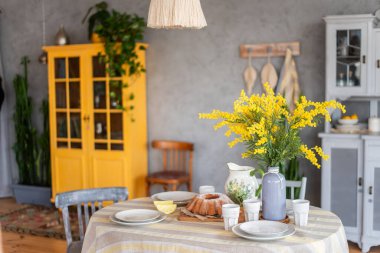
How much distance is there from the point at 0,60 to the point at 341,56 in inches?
166

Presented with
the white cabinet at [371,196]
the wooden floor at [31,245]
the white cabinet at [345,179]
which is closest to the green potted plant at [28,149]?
the wooden floor at [31,245]

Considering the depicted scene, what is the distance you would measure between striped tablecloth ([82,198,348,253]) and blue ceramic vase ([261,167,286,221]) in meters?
0.15

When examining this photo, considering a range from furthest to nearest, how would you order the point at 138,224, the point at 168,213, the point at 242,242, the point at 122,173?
the point at 122,173 < the point at 168,213 < the point at 138,224 < the point at 242,242

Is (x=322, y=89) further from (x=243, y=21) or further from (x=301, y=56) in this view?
(x=243, y=21)

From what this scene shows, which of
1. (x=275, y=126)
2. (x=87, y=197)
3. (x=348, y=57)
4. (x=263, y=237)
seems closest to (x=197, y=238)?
(x=263, y=237)

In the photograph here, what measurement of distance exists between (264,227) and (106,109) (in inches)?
128

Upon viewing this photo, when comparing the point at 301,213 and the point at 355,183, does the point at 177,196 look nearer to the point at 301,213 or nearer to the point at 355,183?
the point at 301,213

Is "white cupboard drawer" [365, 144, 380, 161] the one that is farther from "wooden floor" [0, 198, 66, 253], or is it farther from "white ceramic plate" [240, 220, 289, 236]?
"wooden floor" [0, 198, 66, 253]

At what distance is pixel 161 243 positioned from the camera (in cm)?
238

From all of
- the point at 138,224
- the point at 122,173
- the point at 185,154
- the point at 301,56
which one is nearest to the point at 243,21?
the point at 301,56

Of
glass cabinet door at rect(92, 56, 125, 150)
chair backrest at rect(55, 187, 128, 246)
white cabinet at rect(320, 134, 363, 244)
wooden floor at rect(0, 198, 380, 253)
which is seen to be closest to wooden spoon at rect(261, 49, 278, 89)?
white cabinet at rect(320, 134, 363, 244)

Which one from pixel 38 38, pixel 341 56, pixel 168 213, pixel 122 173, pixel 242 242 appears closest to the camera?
pixel 242 242

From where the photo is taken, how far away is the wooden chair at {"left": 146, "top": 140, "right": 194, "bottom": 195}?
510 centimetres

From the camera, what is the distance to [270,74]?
4.98 metres
